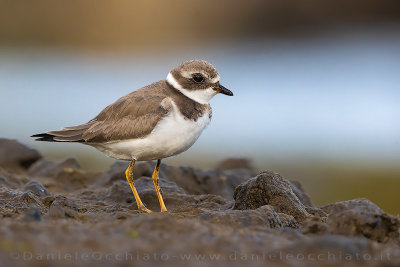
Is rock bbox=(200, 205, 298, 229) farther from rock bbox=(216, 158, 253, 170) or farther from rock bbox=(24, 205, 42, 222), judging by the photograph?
rock bbox=(216, 158, 253, 170)

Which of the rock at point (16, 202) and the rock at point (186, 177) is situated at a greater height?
the rock at point (186, 177)

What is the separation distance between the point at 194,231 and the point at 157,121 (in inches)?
83.8

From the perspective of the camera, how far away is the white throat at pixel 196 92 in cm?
→ 681

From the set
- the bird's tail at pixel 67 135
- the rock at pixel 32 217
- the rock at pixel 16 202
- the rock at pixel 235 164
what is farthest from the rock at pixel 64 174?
the rock at pixel 32 217

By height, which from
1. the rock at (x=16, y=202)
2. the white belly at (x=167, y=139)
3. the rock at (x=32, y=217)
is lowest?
the rock at (x=16, y=202)

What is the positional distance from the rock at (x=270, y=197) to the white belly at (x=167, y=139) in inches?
32.0

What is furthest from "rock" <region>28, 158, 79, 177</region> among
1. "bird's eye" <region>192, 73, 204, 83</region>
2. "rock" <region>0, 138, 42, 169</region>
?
"bird's eye" <region>192, 73, 204, 83</region>

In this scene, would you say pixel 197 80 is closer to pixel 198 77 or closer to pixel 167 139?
pixel 198 77

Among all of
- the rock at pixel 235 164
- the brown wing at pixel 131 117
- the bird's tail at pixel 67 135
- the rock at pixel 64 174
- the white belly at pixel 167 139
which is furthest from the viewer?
the rock at pixel 235 164

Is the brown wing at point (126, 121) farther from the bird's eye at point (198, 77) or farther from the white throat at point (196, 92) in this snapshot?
the bird's eye at point (198, 77)

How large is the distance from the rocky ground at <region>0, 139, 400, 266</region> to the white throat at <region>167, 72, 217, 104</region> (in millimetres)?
1113

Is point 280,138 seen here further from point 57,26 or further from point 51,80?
point 57,26

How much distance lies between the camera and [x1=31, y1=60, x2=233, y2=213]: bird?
6.41 m

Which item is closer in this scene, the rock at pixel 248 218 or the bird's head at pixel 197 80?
the rock at pixel 248 218
